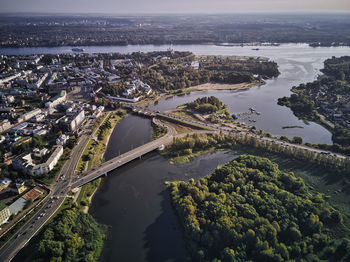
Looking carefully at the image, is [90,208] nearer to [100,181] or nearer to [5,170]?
[100,181]

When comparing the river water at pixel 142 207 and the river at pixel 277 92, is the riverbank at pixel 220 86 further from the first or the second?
the river water at pixel 142 207

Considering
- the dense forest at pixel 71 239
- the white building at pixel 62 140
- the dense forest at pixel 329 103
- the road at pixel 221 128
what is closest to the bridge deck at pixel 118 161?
the dense forest at pixel 71 239

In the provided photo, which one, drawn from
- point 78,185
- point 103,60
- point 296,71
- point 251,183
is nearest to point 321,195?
point 251,183

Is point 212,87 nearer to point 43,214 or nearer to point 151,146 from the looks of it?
point 151,146

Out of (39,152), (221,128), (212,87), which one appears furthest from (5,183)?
(212,87)

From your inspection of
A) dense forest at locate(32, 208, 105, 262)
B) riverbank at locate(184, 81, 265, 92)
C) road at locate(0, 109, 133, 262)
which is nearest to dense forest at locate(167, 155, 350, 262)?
dense forest at locate(32, 208, 105, 262)

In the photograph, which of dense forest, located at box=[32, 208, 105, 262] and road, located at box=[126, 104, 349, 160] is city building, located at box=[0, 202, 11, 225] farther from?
road, located at box=[126, 104, 349, 160]
